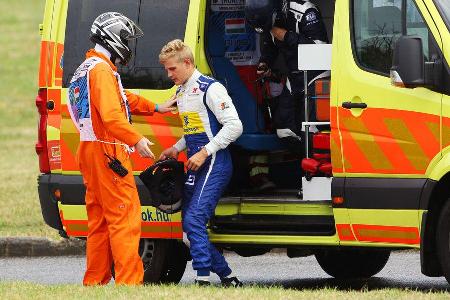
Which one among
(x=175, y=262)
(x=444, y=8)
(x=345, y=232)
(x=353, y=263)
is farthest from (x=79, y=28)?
(x=444, y=8)

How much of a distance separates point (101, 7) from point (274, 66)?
1.29 metres

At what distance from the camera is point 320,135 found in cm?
1048

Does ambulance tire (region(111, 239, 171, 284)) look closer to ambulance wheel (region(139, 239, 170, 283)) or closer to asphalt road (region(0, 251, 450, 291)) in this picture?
ambulance wheel (region(139, 239, 170, 283))

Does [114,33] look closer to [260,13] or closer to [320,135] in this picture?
[260,13]

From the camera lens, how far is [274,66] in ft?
37.5

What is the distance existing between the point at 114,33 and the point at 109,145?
73cm

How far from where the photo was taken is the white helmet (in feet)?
34.4

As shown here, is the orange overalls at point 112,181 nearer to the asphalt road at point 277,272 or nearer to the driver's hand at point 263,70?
the driver's hand at point 263,70

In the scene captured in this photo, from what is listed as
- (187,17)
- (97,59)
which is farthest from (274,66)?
(97,59)

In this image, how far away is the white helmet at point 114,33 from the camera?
10.5 metres

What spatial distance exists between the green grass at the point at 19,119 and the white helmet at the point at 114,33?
457cm

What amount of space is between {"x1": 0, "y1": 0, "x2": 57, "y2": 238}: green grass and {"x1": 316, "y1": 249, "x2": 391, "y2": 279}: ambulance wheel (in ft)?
11.3

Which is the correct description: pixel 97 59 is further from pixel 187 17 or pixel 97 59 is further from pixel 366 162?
pixel 366 162

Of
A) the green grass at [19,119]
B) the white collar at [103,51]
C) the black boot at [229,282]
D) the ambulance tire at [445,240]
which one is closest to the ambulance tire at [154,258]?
the black boot at [229,282]
